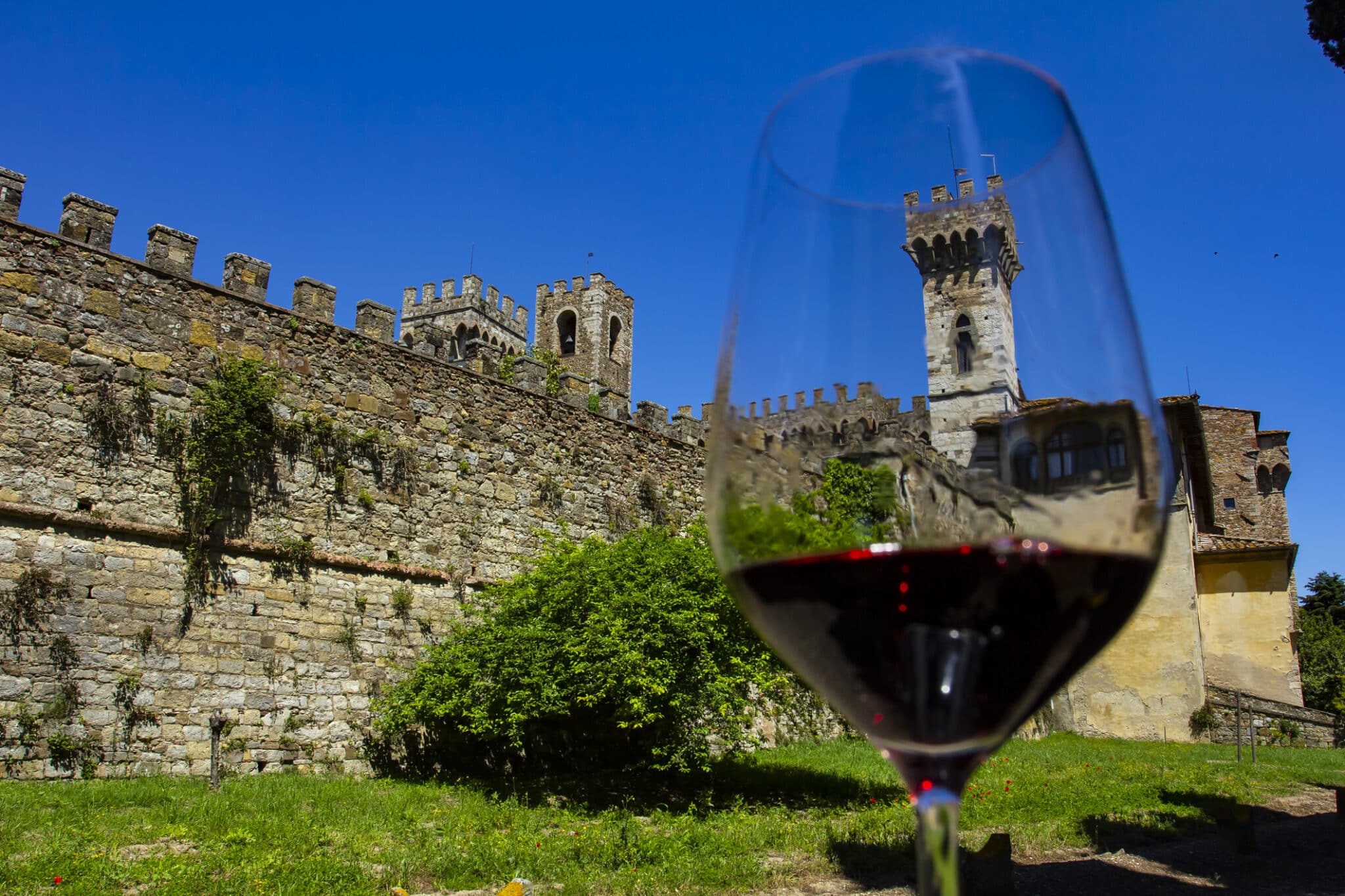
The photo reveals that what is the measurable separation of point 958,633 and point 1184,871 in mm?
7842

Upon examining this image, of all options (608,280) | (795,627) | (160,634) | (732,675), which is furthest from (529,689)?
(608,280)

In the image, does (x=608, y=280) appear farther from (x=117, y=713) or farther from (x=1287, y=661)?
(x=117, y=713)

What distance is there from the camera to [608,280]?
176ft

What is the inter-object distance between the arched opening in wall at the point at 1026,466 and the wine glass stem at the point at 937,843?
0.30 meters

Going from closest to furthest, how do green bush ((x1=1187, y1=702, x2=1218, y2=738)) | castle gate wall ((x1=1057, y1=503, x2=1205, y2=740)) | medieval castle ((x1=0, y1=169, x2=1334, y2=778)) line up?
medieval castle ((x1=0, y1=169, x2=1334, y2=778)), green bush ((x1=1187, y1=702, x2=1218, y2=738)), castle gate wall ((x1=1057, y1=503, x2=1205, y2=740))

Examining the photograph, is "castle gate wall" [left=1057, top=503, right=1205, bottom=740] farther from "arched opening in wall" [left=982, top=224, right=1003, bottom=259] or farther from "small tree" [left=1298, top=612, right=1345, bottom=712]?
"arched opening in wall" [left=982, top=224, right=1003, bottom=259]

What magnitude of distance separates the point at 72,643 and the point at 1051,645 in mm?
9695

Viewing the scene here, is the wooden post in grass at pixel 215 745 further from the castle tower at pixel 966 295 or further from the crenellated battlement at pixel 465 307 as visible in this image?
the crenellated battlement at pixel 465 307

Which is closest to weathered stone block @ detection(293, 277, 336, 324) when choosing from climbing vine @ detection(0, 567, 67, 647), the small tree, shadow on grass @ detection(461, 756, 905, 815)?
climbing vine @ detection(0, 567, 67, 647)

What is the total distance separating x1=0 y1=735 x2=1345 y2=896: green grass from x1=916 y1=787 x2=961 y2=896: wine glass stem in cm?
568

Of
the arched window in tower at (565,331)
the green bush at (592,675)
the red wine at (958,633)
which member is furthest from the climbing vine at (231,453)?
the arched window in tower at (565,331)

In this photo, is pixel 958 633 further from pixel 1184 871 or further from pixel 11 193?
pixel 11 193

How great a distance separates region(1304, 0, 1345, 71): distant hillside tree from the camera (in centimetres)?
857

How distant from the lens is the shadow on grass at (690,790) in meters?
9.00
